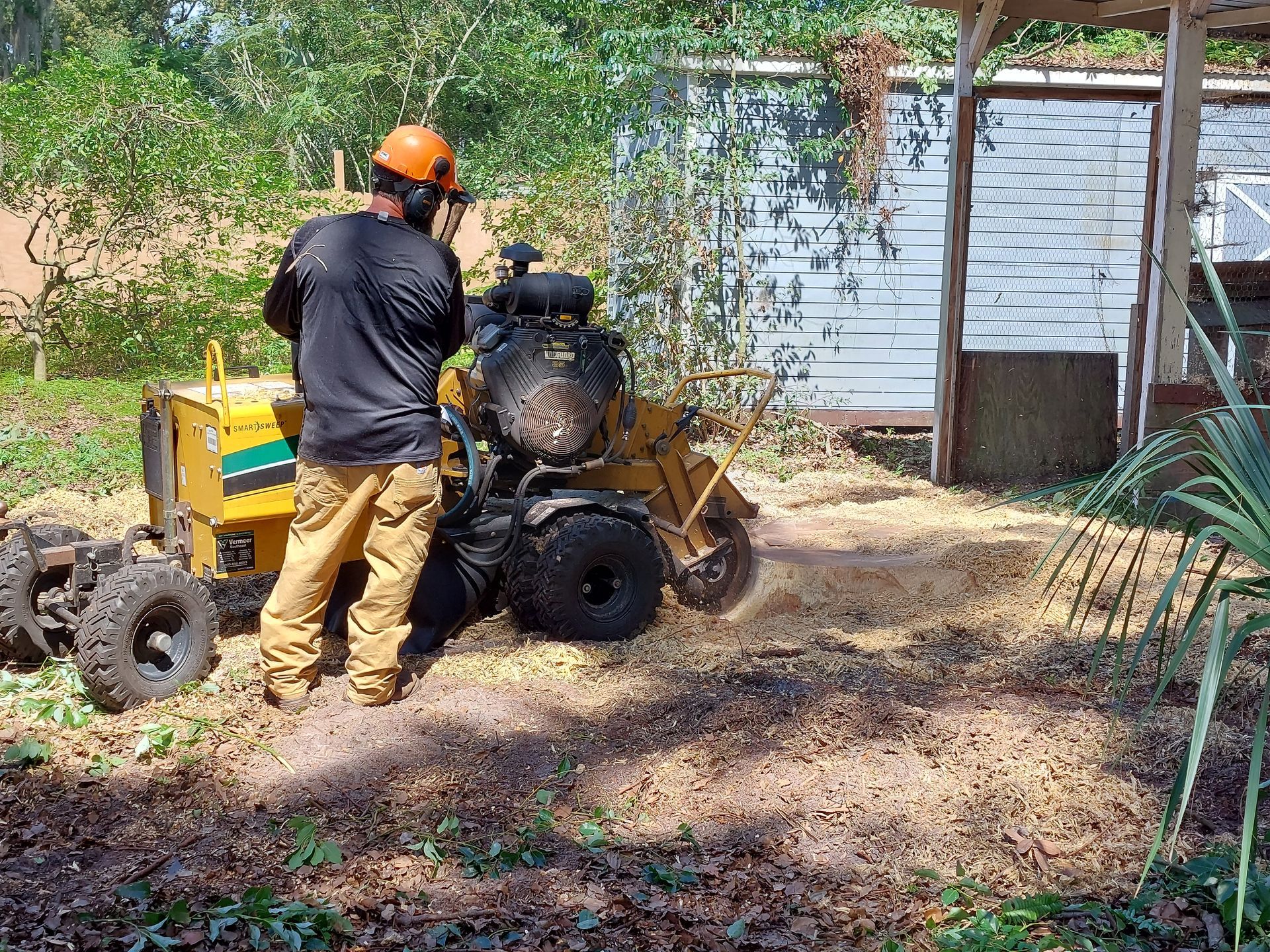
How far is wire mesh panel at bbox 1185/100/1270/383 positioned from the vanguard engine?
4389mm

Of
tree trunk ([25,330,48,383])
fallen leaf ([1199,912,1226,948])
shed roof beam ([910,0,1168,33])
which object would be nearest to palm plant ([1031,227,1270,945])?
fallen leaf ([1199,912,1226,948])

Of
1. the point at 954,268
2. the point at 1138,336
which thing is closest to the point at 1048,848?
the point at 1138,336

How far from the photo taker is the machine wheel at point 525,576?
17.7 ft

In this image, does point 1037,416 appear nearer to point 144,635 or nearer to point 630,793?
point 630,793

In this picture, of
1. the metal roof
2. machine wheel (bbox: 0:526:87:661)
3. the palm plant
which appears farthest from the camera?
the metal roof

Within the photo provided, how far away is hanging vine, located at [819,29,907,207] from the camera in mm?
10719

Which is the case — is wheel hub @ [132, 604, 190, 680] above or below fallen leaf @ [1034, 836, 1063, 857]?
above

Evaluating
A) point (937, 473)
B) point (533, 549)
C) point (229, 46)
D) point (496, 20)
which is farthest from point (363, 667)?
point (229, 46)

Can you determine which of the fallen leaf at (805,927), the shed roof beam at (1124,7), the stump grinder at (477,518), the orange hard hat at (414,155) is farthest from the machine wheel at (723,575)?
the shed roof beam at (1124,7)

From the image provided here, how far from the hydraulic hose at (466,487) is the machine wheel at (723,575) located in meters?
1.24

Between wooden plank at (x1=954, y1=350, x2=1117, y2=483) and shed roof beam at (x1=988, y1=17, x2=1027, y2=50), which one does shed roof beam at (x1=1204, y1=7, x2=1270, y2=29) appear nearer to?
shed roof beam at (x1=988, y1=17, x2=1027, y2=50)

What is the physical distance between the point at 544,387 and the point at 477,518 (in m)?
0.64

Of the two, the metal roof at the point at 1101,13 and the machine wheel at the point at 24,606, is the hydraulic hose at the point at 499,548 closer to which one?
the machine wheel at the point at 24,606

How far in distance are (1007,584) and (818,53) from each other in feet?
19.3
